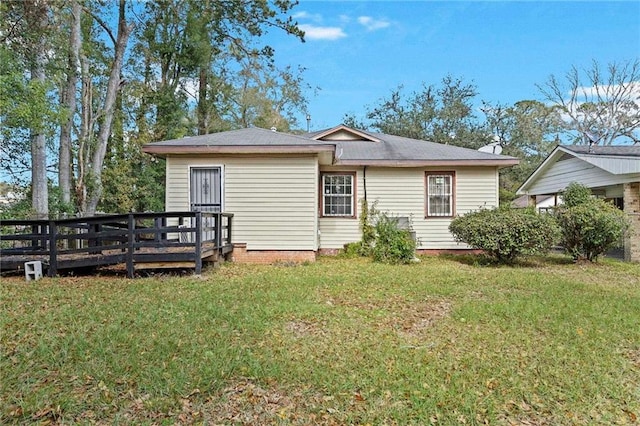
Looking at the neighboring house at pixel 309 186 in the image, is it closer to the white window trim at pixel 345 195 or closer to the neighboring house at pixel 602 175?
the white window trim at pixel 345 195

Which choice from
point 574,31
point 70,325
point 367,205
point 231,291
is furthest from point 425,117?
point 70,325

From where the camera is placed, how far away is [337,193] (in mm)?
10359

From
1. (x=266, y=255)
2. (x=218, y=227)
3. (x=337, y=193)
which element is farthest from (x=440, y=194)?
(x=218, y=227)

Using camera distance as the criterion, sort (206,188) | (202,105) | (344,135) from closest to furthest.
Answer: (206,188), (344,135), (202,105)

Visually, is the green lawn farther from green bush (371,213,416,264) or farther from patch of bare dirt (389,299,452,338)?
green bush (371,213,416,264)

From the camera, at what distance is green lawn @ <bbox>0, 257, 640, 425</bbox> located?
258 cm

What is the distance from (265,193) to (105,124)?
784 cm

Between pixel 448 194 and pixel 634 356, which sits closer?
pixel 634 356

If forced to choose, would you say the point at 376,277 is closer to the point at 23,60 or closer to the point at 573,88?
the point at 23,60

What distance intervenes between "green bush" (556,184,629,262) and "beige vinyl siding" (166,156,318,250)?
6.30 metres

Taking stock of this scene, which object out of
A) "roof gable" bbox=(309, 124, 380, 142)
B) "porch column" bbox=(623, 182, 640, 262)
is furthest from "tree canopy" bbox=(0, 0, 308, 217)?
"porch column" bbox=(623, 182, 640, 262)

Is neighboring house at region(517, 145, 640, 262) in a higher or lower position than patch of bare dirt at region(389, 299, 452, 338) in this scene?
higher

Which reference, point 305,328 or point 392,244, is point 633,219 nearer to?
point 392,244

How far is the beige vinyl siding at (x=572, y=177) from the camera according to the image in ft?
34.3
